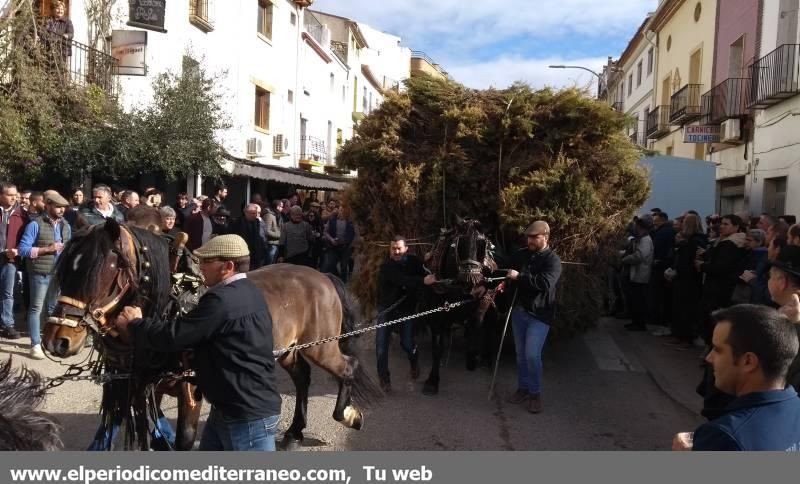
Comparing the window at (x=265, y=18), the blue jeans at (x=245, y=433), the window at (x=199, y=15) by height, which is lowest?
the blue jeans at (x=245, y=433)

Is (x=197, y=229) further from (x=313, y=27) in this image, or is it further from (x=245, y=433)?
(x=313, y=27)

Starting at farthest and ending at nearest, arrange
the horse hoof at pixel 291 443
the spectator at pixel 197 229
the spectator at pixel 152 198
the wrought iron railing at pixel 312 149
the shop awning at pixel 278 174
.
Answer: the wrought iron railing at pixel 312 149, the shop awning at pixel 278 174, the spectator at pixel 197 229, the spectator at pixel 152 198, the horse hoof at pixel 291 443

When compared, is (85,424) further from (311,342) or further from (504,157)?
(504,157)

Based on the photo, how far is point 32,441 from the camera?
2.41 m

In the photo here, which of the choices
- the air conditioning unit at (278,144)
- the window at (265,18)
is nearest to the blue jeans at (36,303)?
the window at (265,18)

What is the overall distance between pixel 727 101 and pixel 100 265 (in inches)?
655

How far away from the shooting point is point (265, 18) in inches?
878

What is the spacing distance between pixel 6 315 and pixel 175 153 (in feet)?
20.4

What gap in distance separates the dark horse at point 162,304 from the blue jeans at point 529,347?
154 centimetres

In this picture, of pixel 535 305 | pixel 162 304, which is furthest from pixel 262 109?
pixel 162 304

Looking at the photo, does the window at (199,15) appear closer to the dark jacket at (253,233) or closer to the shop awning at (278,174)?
the shop awning at (278,174)

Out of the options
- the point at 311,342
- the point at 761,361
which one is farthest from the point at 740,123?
the point at 761,361

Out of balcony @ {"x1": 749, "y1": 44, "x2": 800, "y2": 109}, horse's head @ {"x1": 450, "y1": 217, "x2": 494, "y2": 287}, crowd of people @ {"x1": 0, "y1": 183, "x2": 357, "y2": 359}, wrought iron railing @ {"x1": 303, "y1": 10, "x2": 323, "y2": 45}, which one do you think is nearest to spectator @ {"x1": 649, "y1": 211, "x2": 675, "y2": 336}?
horse's head @ {"x1": 450, "y1": 217, "x2": 494, "y2": 287}

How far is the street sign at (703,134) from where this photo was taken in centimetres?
1675
